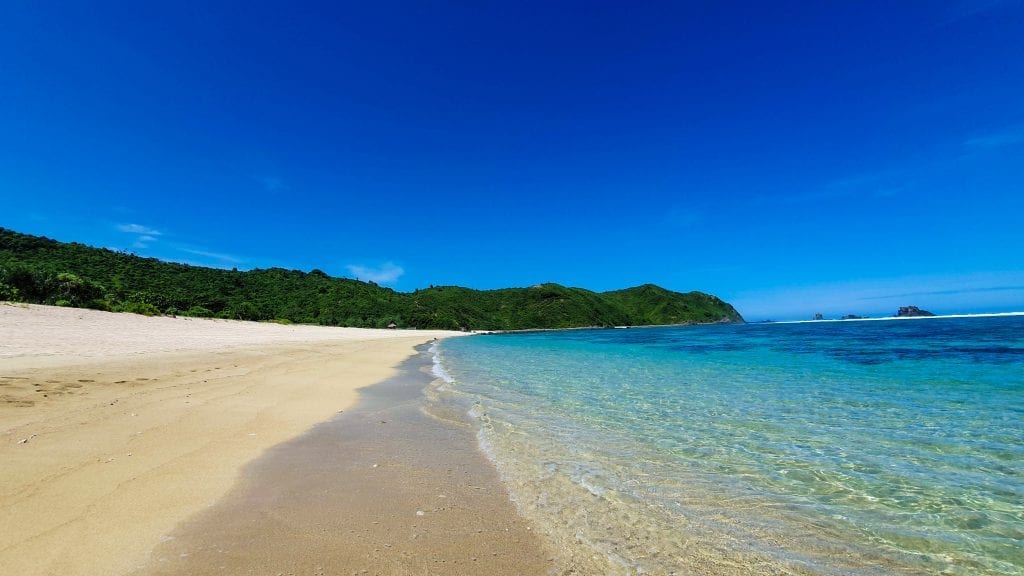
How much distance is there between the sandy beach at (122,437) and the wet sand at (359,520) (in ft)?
0.68

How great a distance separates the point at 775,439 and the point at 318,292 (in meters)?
88.4

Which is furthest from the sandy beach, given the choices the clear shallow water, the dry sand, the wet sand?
the clear shallow water

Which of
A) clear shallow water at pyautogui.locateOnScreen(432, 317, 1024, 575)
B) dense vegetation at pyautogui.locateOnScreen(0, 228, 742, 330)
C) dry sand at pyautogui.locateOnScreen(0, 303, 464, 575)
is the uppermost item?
dense vegetation at pyautogui.locateOnScreen(0, 228, 742, 330)

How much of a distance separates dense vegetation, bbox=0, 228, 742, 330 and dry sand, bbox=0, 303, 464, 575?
64.0ft

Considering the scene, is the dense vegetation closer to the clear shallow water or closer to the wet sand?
the wet sand

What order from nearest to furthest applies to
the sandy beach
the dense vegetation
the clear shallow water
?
the sandy beach, the clear shallow water, the dense vegetation

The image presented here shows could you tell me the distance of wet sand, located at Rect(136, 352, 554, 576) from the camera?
9.77 ft

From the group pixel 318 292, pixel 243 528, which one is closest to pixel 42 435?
pixel 243 528

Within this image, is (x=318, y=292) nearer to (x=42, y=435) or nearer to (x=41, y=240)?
(x=41, y=240)

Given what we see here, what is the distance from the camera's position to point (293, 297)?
7850 cm

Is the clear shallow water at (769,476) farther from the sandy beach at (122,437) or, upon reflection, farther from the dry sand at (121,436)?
the dry sand at (121,436)

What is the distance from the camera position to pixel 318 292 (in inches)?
3324

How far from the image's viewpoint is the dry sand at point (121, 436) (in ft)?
10.2

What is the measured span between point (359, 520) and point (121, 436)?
164 inches
